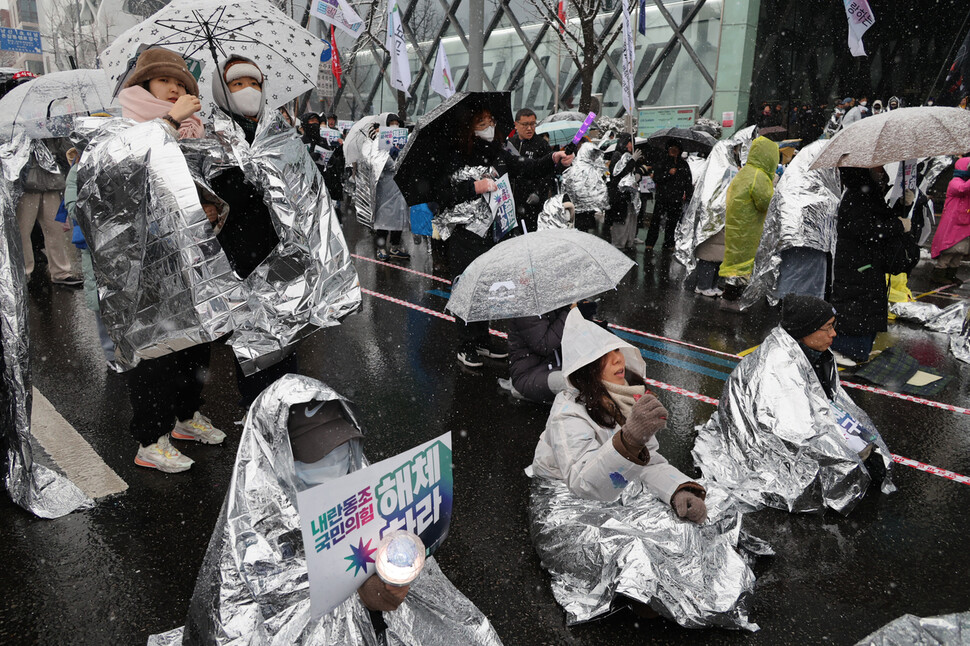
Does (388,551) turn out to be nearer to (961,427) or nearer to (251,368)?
(251,368)

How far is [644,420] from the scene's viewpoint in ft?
7.77

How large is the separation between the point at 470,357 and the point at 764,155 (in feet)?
13.0

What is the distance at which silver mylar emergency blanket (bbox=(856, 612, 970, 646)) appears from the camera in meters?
1.98

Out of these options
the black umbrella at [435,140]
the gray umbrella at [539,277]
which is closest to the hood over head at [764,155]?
the black umbrella at [435,140]

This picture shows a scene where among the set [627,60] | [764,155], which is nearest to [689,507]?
[764,155]

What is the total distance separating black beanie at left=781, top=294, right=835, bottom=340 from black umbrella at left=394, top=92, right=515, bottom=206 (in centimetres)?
256

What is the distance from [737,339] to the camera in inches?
256

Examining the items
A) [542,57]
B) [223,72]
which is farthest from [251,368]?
[542,57]

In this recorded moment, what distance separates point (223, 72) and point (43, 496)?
7.52ft

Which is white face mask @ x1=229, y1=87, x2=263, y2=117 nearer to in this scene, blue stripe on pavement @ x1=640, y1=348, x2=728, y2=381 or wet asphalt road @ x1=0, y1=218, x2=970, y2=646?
wet asphalt road @ x1=0, y1=218, x2=970, y2=646

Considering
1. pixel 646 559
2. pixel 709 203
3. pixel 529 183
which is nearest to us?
pixel 646 559

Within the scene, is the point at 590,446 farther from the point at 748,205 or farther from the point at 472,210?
the point at 748,205

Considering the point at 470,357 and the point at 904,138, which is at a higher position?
the point at 904,138

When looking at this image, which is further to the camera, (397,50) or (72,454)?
(397,50)
